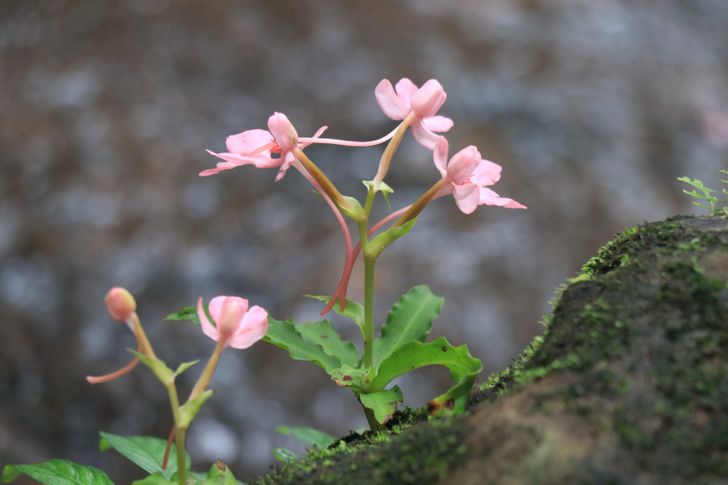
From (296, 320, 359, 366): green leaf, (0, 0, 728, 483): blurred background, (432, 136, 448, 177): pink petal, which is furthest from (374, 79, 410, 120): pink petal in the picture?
(0, 0, 728, 483): blurred background

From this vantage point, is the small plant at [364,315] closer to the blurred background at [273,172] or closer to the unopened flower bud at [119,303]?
the unopened flower bud at [119,303]

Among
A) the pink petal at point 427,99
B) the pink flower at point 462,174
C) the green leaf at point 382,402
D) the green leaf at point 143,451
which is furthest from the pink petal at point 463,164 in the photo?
the green leaf at point 143,451

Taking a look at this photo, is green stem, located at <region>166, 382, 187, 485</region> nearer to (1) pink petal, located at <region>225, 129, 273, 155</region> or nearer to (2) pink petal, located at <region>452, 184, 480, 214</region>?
(1) pink petal, located at <region>225, 129, 273, 155</region>

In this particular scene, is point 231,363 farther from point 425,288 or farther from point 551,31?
point 551,31

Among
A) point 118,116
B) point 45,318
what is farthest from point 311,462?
point 118,116

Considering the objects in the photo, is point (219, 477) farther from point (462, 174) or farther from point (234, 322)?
point (462, 174)
